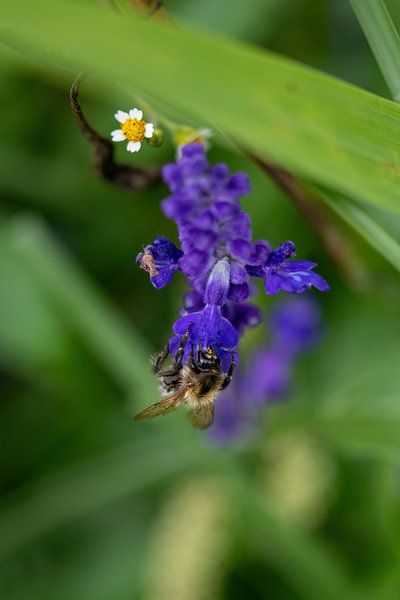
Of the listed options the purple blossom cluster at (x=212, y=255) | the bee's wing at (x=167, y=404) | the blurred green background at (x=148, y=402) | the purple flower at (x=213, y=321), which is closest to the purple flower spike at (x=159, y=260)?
the purple blossom cluster at (x=212, y=255)

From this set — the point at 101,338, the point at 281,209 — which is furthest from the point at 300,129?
the point at 281,209

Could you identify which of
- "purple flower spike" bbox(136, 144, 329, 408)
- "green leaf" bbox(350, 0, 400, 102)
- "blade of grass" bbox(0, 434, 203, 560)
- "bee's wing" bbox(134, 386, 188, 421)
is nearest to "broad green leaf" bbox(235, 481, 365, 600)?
"blade of grass" bbox(0, 434, 203, 560)

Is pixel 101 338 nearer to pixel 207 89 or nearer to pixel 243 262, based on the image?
pixel 243 262

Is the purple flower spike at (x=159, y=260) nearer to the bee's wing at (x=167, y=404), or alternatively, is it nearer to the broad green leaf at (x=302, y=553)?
the bee's wing at (x=167, y=404)

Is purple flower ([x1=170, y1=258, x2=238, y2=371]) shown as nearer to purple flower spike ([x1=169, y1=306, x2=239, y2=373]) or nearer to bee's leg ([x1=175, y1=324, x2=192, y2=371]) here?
purple flower spike ([x1=169, y1=306, x2=239, y2=373])

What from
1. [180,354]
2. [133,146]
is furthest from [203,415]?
[133,146]
